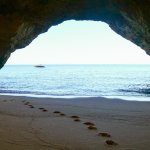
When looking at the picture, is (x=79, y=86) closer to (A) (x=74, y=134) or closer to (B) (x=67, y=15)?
(B) (x=67, y=15)

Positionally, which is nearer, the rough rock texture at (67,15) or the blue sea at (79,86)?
the rough rock texture at (67,15)

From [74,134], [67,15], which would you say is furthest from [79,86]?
[74,134]

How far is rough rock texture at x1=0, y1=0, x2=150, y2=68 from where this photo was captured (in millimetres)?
4613

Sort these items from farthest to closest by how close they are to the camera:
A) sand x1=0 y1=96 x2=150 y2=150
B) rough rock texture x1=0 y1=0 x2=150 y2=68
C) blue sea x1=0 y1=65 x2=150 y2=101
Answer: blue sea x1=0 y1=65 x2=150 y2=101, rough rock texture x1=0 y1=0 x2=150 y2=68, sand x1=0 y1=96 x2=150 y2=150

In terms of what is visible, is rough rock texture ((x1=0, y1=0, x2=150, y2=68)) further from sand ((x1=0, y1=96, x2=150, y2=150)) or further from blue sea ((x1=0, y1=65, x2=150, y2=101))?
blue sea ((x1=0, y1=65, x2=150, y2=101))

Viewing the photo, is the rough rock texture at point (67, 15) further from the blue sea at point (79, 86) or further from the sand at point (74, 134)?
the blue sea at point (79, 86)

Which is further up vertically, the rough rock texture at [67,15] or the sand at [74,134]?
the rough rock texture at [67,15]

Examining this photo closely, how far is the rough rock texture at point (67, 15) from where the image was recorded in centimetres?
461

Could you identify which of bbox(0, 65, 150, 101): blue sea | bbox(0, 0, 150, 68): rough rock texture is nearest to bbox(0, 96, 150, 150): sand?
bbox(0, 0, 150, 68): rough rock texture

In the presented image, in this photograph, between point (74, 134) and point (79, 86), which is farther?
point (79, 86)

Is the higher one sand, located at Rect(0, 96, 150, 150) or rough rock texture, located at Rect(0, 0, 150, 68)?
rough rock texture, located at Rect(0, 0, 150, 68)

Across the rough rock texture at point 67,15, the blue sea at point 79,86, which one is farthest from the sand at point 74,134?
the blue sea at point 79,86

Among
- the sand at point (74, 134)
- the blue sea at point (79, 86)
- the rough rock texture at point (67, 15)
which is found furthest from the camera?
the blue sea at point (79, 86)

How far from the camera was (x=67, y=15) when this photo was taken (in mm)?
5590
